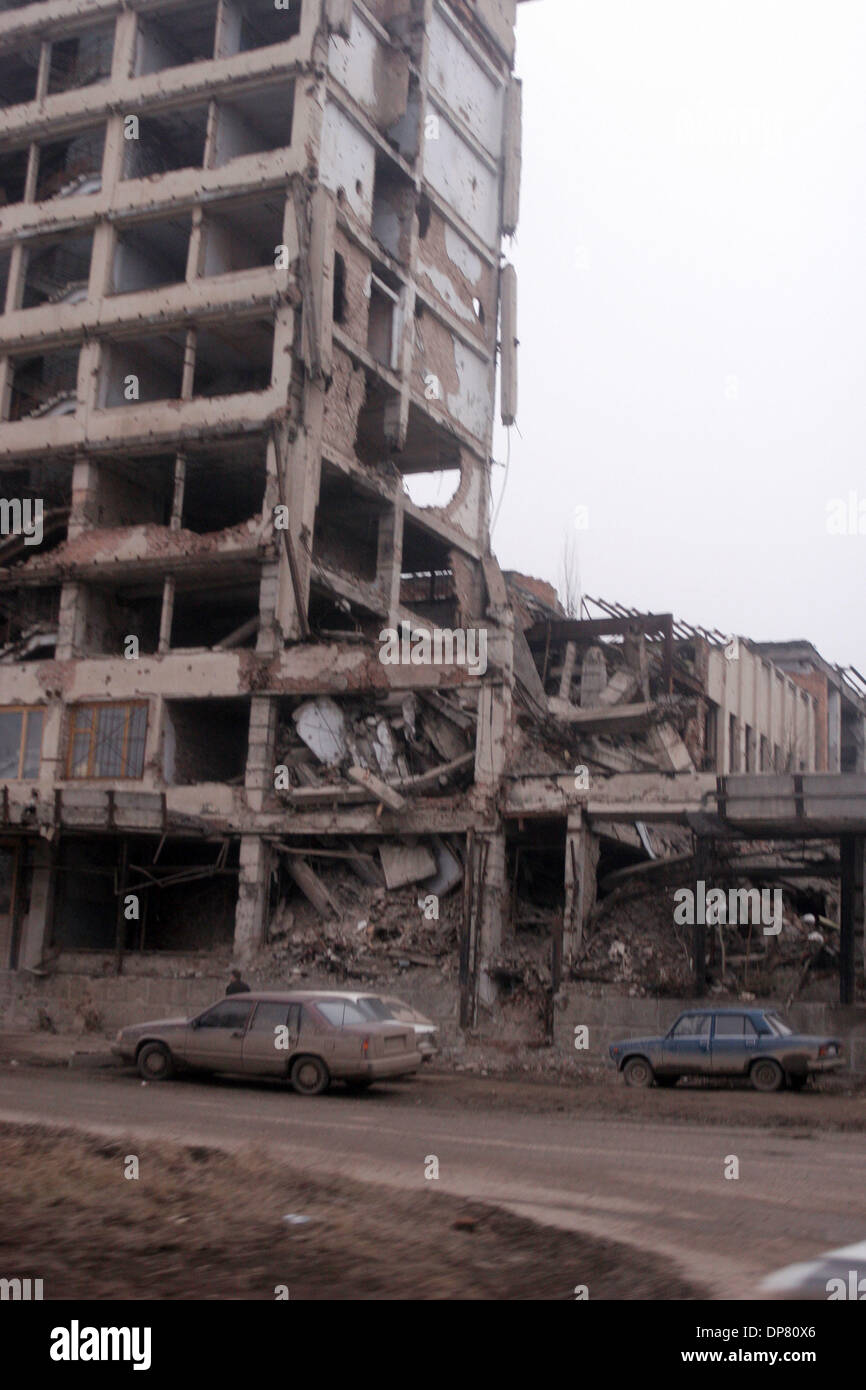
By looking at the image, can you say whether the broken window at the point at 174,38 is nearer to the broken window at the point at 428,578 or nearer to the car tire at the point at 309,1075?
the broken window at the point at 428,578

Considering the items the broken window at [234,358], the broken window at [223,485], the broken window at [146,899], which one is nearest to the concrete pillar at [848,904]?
the broken window at [146,899]

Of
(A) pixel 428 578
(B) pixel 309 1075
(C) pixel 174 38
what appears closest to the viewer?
(B) pixel 309 1075

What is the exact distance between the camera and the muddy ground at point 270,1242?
20.8 ft

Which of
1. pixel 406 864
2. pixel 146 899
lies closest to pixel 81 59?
pixel 146 899

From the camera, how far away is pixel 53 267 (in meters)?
38.7

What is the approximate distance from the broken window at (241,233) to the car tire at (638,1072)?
2401cm

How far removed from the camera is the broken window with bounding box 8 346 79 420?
37.4 metres

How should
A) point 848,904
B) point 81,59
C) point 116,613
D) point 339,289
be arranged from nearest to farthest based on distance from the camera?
point 848,904, point 339,289, point 116,613, point 81,59

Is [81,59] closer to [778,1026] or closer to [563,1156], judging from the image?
[778,1026]

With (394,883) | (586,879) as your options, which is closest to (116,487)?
(394,883)

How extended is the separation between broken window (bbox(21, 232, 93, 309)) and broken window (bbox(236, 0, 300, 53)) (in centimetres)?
743

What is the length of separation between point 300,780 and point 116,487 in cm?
1168

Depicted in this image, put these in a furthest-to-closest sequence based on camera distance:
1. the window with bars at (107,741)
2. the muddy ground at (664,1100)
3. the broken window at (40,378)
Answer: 1. the broken window at (40,378)
2. the window with bars at (107,741)
3. the muddy ground at (664,1100)

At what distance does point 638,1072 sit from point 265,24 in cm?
3224
